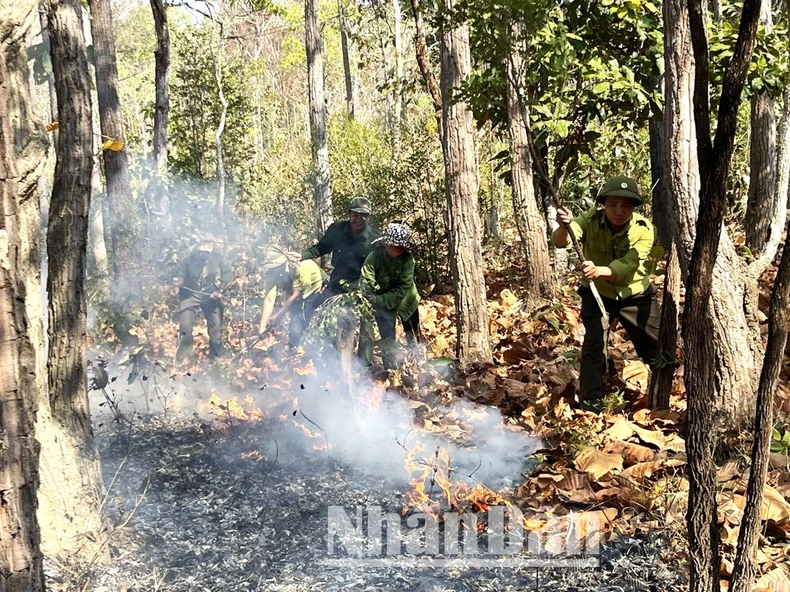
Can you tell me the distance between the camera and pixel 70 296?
3.95 m

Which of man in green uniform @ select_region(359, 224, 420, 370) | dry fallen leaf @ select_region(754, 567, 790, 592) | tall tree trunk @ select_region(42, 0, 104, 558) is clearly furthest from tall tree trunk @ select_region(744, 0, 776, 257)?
tall tree trunk @ select_region(42, 0, 104, 558)

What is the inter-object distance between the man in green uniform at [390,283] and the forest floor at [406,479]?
31 centimetres

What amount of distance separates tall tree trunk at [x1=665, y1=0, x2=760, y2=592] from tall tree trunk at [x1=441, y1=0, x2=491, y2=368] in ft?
13.6

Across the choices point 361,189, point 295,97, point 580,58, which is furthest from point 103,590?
point 295,97

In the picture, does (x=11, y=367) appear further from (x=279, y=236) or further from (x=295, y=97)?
(x=295, y=97)

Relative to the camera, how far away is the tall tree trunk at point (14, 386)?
2.12 m

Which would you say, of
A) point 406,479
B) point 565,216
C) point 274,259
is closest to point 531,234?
point 274,259

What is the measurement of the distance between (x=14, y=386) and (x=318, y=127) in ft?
32.4

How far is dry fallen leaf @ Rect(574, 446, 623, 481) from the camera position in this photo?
4098mm

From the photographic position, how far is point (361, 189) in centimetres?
1163

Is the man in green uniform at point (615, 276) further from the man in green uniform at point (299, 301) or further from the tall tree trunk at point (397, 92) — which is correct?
the tall tree trunk at point (397, 92)

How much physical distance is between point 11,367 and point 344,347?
3.86 meters

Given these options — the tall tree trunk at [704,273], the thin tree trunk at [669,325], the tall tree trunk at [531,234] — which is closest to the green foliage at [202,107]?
the tall tree trunk at [531,234]

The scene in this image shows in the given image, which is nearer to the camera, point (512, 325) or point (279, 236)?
point (512, 325)
